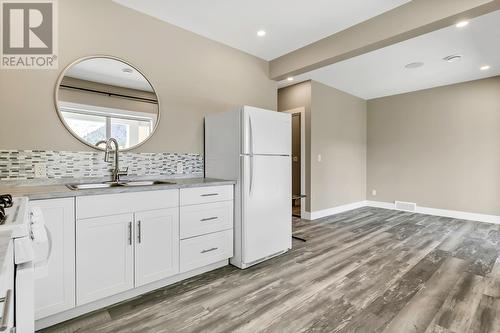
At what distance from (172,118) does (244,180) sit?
1.07m

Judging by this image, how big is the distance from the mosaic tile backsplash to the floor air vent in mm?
4571

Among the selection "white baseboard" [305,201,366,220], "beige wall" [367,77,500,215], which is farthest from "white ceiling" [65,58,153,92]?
"beige wall" [367,77,500,215]

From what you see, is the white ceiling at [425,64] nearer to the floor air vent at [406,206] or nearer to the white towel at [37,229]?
the floor air vent at [406,206]

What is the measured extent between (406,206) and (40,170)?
19.8 feet

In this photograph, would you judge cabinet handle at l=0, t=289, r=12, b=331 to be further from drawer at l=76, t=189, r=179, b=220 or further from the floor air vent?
the floor air vent

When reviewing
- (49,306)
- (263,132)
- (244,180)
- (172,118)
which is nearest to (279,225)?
(244,180)

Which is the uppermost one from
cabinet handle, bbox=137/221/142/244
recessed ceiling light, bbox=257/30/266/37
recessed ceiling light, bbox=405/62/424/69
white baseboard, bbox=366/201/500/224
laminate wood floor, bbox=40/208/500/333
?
recessed ceiling light, bbox=257/30/266/37

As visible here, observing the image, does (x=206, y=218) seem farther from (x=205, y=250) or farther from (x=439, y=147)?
(x=439, y=147)

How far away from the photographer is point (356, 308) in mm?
1867

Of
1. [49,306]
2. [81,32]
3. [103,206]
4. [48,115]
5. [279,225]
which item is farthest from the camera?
[279,225]

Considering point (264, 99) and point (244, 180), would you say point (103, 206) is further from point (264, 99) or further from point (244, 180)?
point (264, 99)

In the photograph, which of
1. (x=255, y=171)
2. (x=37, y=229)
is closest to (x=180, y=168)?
(x=255, y=171)

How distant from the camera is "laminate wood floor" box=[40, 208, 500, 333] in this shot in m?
1.68

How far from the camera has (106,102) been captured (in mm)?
2363
